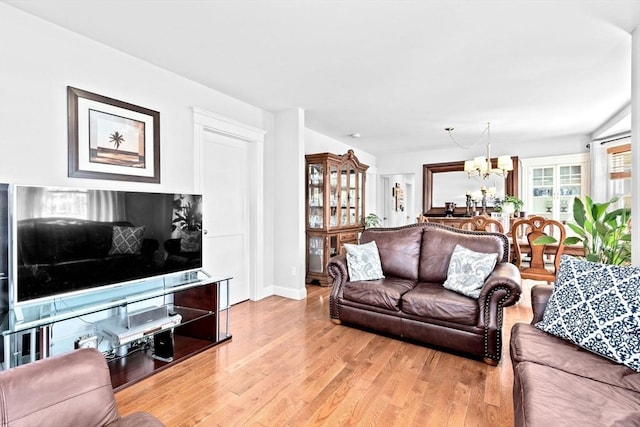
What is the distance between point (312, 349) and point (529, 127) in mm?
4741

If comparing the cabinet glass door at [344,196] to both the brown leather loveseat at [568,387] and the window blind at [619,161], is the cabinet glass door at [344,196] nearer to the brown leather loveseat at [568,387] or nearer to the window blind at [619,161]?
the brown leather loveseat at [568,387]

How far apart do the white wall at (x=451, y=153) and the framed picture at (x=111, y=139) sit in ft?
14.6

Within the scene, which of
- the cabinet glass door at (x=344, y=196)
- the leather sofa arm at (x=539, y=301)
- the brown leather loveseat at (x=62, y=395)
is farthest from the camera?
the cabinet glass door at (x=344, y=196)

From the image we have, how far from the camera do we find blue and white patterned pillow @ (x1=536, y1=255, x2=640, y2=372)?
151 centimetres

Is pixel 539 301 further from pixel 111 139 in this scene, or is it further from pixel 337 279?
pixel 111 139

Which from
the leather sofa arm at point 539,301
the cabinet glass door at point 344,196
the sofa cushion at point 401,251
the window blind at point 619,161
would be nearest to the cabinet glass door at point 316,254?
the cabinet glass door at point 344,196

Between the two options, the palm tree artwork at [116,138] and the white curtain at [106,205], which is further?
the palm tree artwork at [116,138]

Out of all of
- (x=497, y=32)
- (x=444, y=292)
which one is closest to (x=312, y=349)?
(x=444, y=292)

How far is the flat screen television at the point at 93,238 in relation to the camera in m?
1.85

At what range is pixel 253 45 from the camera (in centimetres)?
247

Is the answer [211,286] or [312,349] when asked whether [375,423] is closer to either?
[312,349]

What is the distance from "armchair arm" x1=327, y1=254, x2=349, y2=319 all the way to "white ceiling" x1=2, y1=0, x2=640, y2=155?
73.3 inches

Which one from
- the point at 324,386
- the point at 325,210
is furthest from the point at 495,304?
the point at 325,210

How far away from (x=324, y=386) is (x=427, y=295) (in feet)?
3.84
